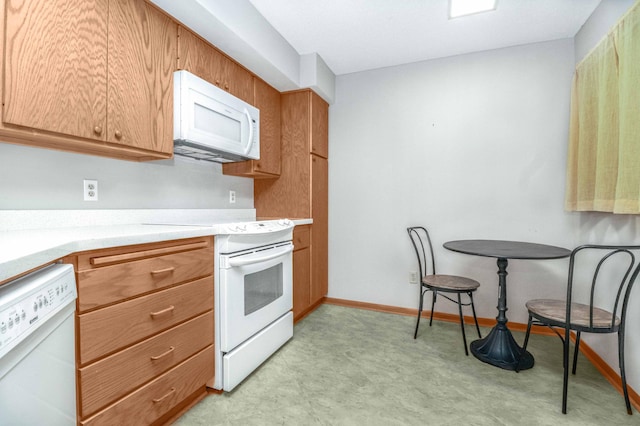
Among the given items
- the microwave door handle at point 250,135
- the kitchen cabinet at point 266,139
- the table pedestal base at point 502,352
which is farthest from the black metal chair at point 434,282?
the microwave door handle at point 250,135

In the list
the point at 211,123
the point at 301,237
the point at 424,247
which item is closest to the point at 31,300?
the point at 211,123

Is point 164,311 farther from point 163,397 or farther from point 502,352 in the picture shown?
point 502,352

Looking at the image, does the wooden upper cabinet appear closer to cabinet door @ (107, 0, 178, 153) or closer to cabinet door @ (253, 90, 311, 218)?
cabinet door @ (107, 0, 178, 153)

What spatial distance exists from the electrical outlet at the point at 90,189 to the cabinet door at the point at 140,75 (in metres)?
0.35

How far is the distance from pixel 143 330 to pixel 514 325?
2.76m

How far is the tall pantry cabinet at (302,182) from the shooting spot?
9.25 feet

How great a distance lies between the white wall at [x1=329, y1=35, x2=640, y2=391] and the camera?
99.9 inches

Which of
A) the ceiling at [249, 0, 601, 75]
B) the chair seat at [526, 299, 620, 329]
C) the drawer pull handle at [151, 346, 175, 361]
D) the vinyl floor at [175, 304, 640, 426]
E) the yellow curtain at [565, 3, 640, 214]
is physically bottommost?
the vinyl floor at [175, 304, 640, 426]

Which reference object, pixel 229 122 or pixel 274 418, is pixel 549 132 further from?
pixel 274 418

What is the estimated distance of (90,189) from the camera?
1674mm

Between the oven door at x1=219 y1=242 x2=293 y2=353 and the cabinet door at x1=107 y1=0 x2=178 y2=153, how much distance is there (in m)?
0.77

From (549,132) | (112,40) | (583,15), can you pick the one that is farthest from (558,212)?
(112,40)

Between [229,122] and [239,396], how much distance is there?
168 centimetres

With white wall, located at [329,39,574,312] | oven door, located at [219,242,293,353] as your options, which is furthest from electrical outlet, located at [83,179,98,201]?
white wall, located at [329,39,574,312]
